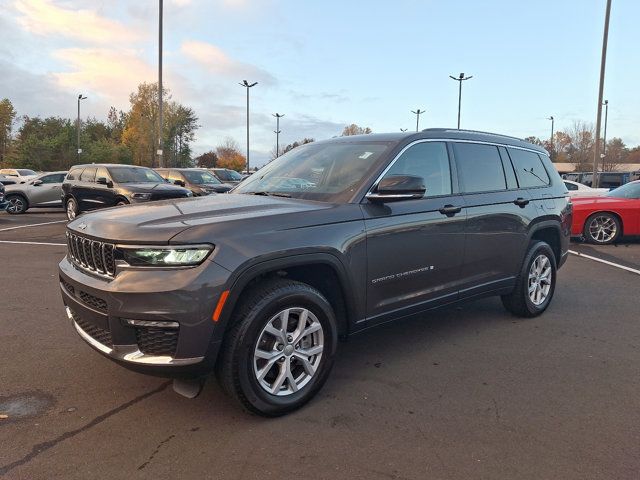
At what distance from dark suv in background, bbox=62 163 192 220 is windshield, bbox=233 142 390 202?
8094 millimetres

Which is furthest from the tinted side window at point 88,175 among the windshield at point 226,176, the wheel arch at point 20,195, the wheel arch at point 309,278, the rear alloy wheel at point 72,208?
the wheel arch at point 309,278

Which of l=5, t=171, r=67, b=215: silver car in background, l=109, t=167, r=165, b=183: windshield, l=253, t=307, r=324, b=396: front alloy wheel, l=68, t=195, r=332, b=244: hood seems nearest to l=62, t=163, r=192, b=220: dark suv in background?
l=109, t=167, r=165, b=183: windshield

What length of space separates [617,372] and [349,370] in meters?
2.07

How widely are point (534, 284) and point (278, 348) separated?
332cm

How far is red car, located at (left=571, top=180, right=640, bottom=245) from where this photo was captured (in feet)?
35.1

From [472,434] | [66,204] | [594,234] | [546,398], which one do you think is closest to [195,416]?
[472,434]

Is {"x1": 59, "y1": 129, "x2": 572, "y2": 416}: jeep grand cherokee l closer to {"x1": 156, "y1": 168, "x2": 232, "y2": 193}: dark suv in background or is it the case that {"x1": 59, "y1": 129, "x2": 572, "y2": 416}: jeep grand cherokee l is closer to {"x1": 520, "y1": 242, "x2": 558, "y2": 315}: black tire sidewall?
{"x1": 520, "y1": 242, "x2": 558, "y2": 315}: black tire sidewall

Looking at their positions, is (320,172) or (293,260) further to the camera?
(320,172)

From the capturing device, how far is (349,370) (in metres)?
3.89

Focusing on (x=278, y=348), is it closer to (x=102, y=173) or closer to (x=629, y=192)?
(x=629, y=192)

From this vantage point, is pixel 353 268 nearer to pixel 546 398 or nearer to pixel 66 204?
pixel 546 398

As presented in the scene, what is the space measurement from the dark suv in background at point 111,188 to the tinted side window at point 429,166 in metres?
8.94

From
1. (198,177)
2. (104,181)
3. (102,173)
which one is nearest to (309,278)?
(104,181)

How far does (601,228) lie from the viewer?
10938 mm
